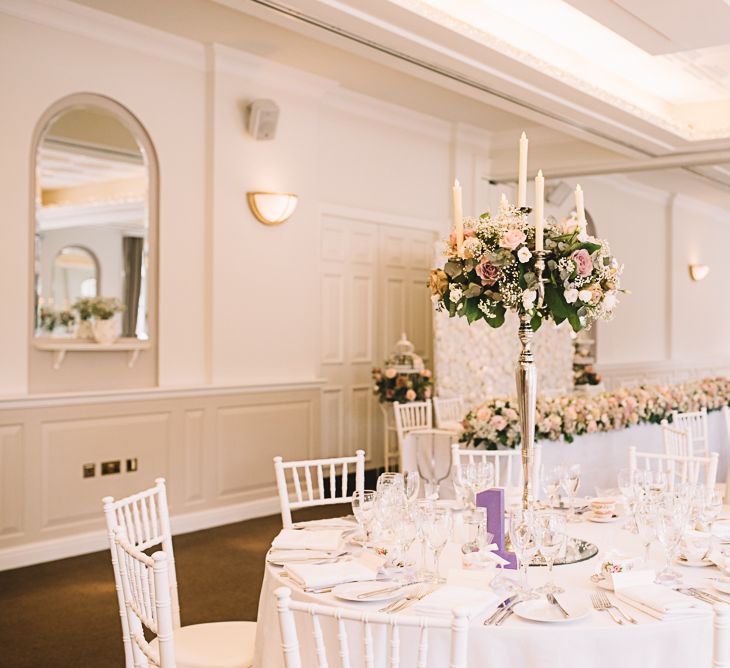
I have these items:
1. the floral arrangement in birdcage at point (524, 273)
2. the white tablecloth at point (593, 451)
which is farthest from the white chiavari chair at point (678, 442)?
the floral arrangement in birdcage at point (524, 273)

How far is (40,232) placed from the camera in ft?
18.0

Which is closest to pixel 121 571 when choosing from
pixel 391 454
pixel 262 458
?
pixel 262 458

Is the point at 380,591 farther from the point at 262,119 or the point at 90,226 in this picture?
the point at 262,119

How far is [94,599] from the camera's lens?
15.1 ft

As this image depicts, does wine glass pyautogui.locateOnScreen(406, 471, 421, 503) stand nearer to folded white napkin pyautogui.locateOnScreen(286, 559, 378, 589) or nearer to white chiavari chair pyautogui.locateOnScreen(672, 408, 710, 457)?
folded white napkin pyautogui.locateOnScreen(286, 559, 378, 589)

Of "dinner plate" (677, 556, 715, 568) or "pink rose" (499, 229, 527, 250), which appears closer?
"dinner plate" (677, 556, 715, 568)

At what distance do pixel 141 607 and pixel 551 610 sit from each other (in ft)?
3.60

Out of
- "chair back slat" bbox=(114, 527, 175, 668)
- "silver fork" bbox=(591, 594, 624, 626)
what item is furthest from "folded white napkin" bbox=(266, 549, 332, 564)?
"silver fork" bbox=(591, 594, 624, 626)

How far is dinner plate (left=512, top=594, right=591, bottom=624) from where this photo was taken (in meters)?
2.10

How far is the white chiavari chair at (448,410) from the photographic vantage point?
7340 millimetres

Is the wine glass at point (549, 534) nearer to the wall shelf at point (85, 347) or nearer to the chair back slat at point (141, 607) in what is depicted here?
the chair back slat at point (141, 607)

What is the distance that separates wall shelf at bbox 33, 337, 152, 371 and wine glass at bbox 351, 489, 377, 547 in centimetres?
339

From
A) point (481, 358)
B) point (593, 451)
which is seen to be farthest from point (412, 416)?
point (593, 451)

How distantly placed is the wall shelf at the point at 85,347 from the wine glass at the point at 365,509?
3.39 m
